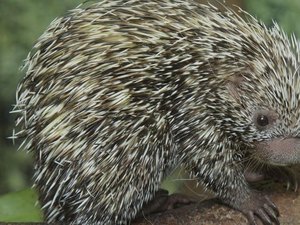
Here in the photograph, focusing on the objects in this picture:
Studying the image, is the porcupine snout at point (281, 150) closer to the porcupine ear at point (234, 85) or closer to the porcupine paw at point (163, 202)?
the porcupine ear at point (234, 85)

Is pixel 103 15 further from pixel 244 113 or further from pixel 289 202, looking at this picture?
pixel 289 202

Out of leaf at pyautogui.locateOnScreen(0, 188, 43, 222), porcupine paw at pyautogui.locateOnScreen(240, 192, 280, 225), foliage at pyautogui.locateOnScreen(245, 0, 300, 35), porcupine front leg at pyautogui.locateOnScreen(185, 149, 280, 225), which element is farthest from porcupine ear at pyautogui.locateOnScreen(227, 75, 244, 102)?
foliage at pyautogui.locateOnScreen(245, 0, 300, 35)

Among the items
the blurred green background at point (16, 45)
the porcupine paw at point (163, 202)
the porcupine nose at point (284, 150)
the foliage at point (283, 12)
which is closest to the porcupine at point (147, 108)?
the porcupine nose at point (284, 150)

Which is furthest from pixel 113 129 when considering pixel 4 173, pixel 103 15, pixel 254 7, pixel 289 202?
pixel 4 173

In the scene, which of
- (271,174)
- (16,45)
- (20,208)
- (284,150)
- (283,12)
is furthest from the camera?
(16,45)

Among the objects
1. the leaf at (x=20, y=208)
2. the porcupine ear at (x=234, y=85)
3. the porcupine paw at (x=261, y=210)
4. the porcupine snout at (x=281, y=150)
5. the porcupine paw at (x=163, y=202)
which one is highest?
the porcupine ear at (x=234, y=85)

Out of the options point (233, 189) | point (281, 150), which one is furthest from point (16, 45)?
point (281, 150)

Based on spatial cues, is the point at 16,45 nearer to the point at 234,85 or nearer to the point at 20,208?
the point at 20,208

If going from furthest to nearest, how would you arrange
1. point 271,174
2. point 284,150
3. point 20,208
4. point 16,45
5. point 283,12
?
point 16,45 < point 283,12 < point 20,208 < point 271,174 < point 284,150

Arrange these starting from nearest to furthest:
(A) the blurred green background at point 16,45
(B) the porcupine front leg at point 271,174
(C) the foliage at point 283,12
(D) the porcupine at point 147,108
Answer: (D) the porcupine at point 147,108 < (B) the porcupine front leg at point 271,174 < (C) the foliage at point 283,12 < (A) the blurred green background at point 16,45

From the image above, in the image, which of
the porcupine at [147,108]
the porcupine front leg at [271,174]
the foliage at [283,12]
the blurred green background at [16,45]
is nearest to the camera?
the porcupine at [147,108]
